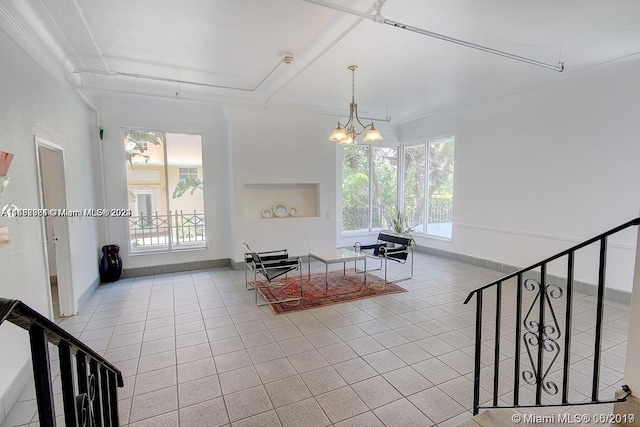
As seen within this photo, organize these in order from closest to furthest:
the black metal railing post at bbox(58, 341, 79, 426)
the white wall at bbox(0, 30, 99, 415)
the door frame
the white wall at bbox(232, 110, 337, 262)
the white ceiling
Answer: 1. the black metal railing post at bbox(58, 341, 79, 426)
2. the white wall at bbox(0, 30, 99, 415)
3. the white ceiling
4. the door frame
5. the white wall at bbox(232, 110, 337, 262)

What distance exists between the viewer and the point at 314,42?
10.6 feet

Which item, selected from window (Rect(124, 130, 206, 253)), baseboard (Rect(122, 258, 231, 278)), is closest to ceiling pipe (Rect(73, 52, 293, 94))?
window (Rect(124, 130, 206, 253))

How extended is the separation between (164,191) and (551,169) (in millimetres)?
6290

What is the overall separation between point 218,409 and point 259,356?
2.33 ft

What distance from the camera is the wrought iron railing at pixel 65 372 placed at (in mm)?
807

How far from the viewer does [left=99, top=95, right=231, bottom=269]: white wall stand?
5306 mm

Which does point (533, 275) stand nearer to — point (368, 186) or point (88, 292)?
point (368, 186)

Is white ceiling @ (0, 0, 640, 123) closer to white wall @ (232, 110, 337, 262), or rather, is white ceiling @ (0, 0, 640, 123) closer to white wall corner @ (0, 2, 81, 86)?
white wall corner @ (0, 2, 81, 86)

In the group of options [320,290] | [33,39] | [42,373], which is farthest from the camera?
[320,290]

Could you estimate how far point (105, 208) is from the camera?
5.32 meters

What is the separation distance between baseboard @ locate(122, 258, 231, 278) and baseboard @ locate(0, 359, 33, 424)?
3.05m

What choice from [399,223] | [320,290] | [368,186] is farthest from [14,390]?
[399,223]

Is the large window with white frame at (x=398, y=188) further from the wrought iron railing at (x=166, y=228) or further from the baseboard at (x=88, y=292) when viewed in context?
the baseboard at (x=88, y=292)

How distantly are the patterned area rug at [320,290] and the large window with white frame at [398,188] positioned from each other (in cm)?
239
